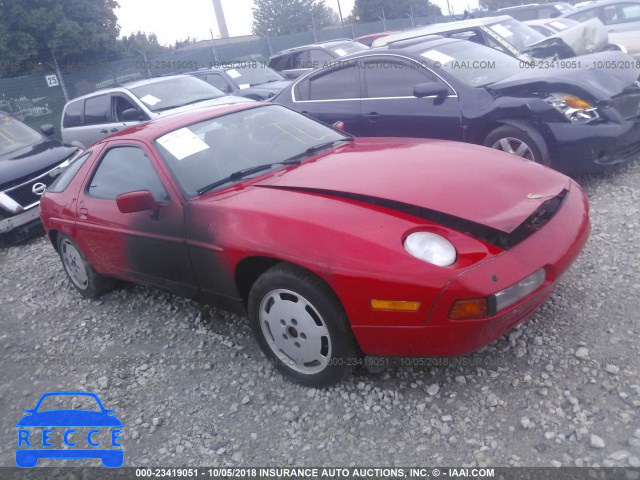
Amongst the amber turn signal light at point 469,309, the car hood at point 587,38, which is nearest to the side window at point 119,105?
the car hood at point 587,38

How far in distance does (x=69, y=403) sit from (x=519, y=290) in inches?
105

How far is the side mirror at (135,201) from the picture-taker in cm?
309

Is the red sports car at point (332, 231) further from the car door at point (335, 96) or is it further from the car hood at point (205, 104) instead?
the car hood at point (205, 104)

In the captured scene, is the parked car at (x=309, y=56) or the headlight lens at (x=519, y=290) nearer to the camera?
the headlight lens at (x=519, y=290)

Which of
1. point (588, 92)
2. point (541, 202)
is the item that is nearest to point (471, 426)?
point (541, 202)

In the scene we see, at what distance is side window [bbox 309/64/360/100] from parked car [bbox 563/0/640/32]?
7.40m

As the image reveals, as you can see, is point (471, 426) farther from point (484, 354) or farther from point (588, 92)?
point (588, 92)

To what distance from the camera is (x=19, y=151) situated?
280 inches

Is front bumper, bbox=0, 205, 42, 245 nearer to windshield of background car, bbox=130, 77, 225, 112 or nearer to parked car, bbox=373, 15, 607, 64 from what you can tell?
windshield of background car, bbox=130, 77, 225, 112

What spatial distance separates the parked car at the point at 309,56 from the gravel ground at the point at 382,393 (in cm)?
868

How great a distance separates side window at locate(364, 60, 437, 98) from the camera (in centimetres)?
534

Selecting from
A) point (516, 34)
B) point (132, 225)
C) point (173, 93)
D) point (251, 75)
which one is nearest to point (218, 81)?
point (251, 75)

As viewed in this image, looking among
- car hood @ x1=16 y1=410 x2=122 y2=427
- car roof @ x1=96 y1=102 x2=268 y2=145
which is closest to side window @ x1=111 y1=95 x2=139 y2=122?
car roof @ x1=96 y1=102 x2=268 y2=145

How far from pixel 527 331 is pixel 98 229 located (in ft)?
9.76
